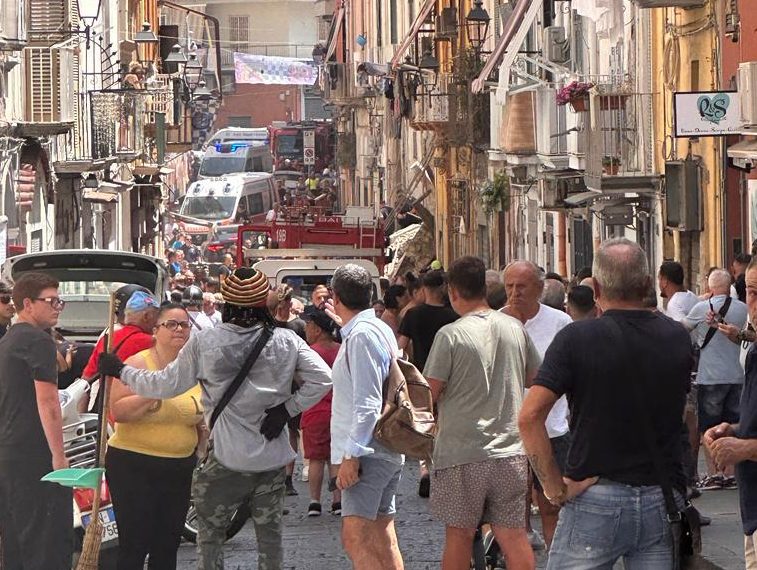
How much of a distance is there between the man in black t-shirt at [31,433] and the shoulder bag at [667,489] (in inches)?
137

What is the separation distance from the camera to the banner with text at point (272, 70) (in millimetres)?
103750

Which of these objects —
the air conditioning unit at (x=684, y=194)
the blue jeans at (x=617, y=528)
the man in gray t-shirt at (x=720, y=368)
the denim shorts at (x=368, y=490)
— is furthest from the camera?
the air conditioning unit at (x=684, y=194)

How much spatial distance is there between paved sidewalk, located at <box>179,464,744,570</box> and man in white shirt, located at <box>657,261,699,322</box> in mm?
1476

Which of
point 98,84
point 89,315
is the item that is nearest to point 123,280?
point 89,315

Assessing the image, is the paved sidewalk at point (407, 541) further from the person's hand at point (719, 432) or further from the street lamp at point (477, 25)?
the street lamp at point (477, 25)

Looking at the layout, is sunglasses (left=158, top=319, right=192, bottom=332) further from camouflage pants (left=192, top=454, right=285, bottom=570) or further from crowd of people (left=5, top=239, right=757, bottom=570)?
camouflage pants (left=192, top=454, right=285, bottom=570)

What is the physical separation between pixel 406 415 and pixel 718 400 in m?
5.67

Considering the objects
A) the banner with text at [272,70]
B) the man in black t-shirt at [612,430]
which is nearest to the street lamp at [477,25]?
the man in black t-shirt at [612,430]

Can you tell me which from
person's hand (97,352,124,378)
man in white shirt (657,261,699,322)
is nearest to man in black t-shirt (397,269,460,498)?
man in white shirt (657,261,699,322)

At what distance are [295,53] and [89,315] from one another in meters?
101

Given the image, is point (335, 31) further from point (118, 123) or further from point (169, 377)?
point (169, 377)

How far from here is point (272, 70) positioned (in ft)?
347

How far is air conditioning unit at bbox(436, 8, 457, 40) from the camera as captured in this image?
159 feet

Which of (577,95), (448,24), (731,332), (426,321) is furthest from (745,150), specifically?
(448,24)
